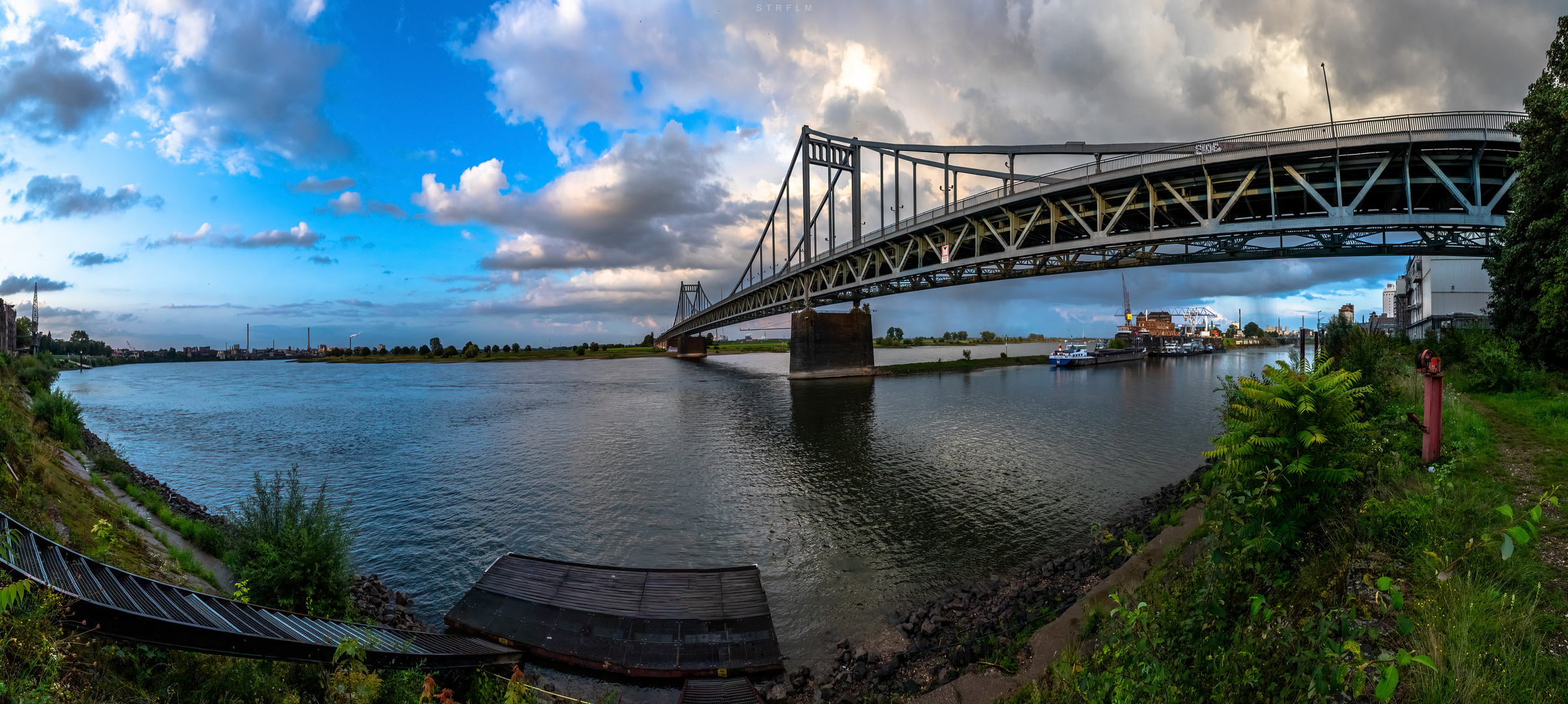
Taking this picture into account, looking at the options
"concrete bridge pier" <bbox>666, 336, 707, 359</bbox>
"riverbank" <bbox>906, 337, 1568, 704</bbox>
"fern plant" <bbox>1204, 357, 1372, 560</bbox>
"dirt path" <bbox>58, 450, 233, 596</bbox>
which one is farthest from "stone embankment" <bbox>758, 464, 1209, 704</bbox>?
"concrete bridge pier" <bbox>666, 336, 707, 359</bbox>

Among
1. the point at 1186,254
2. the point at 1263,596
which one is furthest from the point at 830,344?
the point at 1263,596

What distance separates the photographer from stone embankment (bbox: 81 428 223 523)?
1486cm

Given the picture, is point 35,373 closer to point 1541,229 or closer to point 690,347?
point 1541,229

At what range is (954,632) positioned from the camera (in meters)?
8.73

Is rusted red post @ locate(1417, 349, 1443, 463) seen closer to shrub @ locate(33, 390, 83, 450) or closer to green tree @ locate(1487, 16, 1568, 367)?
green tree @ locate(1487, 16, 1568, 367)

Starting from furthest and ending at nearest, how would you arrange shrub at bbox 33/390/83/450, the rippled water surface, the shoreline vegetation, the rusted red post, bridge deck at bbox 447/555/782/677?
shrub at bbox 33/390/83/450, the rippled water surface, bridge deck at bbox 447/555/782/677, the rusted red post, the shoreline vegetation

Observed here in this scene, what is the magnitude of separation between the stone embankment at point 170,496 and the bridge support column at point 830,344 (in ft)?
152

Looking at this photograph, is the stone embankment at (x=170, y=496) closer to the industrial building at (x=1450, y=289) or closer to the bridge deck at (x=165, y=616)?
the bridge deck at (x=165, y=616)

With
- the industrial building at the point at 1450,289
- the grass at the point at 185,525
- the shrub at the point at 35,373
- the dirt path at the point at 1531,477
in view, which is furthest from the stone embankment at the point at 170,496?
the industrial building at the point at 1450,289

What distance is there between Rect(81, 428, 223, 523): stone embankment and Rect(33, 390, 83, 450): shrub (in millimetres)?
709

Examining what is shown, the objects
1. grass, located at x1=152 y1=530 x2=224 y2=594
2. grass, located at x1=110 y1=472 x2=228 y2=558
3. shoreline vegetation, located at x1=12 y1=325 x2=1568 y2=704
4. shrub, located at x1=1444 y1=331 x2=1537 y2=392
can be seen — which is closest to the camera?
shoreline vegetation, located at x1=12 y1=325 x2=1568 y2=704

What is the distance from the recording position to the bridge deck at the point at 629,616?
8.31m

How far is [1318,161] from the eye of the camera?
23000mm

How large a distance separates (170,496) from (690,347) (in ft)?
396
